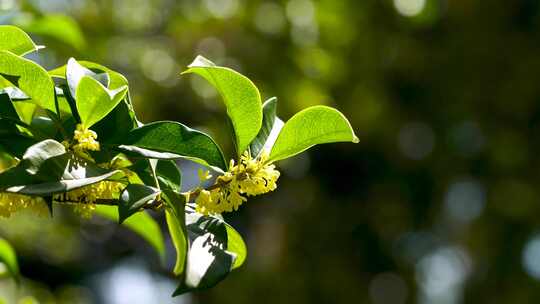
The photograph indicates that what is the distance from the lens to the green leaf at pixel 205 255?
0.68 meters

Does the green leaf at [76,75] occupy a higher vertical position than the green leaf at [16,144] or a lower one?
higher

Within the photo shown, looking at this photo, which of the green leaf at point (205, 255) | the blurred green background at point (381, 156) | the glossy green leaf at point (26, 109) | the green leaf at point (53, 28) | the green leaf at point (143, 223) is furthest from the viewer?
the blurred green background at point (381, 156)

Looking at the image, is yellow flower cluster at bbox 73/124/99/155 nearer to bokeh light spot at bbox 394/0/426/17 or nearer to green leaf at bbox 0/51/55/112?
green leaf at bbox 0/51/55/112

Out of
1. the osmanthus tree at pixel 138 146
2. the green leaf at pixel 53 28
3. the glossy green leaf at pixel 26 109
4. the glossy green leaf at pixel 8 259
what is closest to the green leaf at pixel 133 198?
the osmanthus tree at pixel 138 146

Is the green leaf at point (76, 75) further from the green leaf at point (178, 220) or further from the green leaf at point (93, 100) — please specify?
the green leaf at point (178, 220)

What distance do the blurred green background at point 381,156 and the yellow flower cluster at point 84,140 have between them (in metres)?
3.69

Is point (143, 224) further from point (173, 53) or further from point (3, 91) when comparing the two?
point (173, 53)

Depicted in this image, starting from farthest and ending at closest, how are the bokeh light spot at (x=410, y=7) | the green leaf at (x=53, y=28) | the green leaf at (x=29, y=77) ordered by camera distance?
the bokeh light spot at (x=410, y=7)
the green leaf at (x=53, y=28)
the green leaf at (x=29, y=77)

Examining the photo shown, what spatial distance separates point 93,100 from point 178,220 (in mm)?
129

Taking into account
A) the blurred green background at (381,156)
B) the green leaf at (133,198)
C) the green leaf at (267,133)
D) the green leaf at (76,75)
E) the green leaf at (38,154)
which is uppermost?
the green leaf at (76,75)

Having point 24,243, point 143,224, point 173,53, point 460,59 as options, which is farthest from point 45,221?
point 143,224

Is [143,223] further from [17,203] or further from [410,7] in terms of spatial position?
[410,7]

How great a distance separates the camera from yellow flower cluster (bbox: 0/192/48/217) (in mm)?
773

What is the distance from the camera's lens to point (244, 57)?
4500 mm
